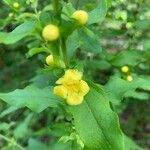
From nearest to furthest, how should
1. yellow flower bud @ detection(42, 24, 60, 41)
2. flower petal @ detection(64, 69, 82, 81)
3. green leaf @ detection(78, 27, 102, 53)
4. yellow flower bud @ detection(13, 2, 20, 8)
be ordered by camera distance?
yellow flower bud @ detection(42, 24, 60, 41)
flower petal @ detection(64, 69, 82, 81)
green leaf @ detection(78, 27, 102, 53)
yellow flower bud @ detection(13, 2, 20, 8)

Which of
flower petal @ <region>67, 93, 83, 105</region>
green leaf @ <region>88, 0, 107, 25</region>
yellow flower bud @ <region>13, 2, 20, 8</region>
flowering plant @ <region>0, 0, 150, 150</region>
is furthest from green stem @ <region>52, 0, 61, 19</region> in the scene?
yellow flower bud @ <region>13, 2, 20, 8</region>

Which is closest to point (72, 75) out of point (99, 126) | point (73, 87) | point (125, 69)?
point (73, 87)

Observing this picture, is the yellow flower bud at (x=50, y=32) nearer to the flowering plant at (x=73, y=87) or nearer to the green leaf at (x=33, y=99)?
the flowering plant at (x=73, y=87)

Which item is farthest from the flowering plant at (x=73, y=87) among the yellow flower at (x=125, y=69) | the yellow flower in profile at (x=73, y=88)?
the yellow flower at (x=125, y=69)

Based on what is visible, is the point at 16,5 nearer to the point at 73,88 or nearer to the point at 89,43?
the point at 89,43

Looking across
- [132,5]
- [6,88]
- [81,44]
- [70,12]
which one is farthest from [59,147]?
[6,88]

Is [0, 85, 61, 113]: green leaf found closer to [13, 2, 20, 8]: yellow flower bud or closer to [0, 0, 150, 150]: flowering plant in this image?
[0, 0, 150, 150]: flowering plant

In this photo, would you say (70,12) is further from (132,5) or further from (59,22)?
A: (132,5)
